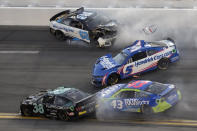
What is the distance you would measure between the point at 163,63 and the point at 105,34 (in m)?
4.76

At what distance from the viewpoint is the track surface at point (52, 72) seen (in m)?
13.9

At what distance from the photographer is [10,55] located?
2128cm

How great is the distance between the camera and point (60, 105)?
13.9 metres

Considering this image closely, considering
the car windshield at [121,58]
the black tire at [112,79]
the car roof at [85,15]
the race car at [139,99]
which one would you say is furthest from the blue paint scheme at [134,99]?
the car roof at [85,15]

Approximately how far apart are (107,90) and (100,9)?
35.1 feet

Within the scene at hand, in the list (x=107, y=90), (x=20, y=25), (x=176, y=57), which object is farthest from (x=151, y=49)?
(x=20, y=25)

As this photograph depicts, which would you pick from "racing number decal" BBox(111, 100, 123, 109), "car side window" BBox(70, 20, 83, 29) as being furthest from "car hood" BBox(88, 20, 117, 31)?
"racing number decal" BBox(111, 100, 123, 109)

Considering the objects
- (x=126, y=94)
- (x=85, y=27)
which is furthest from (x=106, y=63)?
→ (x=85, y=27)

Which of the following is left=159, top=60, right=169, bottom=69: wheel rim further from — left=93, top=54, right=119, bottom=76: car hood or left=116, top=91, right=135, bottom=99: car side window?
left=116, top=91, right=135, bottom=99: car side window

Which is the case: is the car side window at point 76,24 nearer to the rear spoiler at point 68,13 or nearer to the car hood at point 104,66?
the rear spoiler at point 68,13

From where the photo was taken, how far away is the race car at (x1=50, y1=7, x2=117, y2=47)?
21.3 metres

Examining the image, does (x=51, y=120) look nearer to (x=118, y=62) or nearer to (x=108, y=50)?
(x=118, y=62)

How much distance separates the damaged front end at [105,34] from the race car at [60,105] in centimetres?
670

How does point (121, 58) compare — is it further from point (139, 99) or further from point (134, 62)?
point (139, 99)
